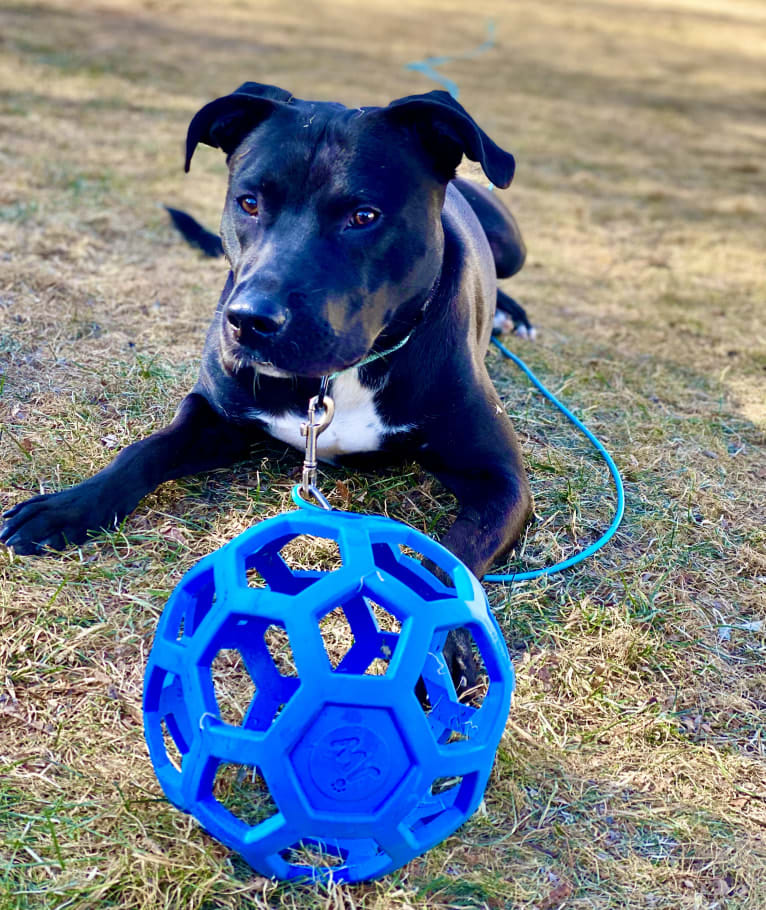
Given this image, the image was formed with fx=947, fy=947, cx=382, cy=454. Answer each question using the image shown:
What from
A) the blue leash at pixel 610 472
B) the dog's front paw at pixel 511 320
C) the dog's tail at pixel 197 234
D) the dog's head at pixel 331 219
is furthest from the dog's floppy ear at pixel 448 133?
the dog's tail at pixel 197 234

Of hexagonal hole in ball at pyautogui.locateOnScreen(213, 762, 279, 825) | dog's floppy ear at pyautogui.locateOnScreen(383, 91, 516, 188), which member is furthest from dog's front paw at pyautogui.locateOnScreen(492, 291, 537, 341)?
hexagonal hole in ball at pyautogui.locateOnScreen(213, 762, 279, 825)

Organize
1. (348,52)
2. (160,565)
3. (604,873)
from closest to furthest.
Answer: (604,873)
(160,565)
(348,52)

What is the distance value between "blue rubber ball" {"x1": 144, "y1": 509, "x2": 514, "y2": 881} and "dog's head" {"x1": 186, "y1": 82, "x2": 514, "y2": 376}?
0.59m

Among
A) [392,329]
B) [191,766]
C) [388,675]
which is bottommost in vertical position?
[191,766]

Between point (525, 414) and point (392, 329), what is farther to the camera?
point (525, 414)

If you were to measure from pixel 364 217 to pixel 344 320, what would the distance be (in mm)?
315

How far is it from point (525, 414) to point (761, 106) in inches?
397

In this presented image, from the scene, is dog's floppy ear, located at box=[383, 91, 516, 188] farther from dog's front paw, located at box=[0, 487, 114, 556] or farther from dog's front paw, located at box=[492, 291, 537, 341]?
dog's front paw, located at box=[492, 291, 537, 341]

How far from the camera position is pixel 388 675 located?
174 centimetres

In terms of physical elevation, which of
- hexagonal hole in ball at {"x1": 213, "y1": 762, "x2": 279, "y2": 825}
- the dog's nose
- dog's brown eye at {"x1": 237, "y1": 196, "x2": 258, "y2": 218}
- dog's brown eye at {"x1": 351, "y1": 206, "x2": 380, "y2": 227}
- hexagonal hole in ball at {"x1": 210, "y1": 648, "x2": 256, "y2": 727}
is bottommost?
hexagonal hole in ball at {"x1": 213, "y1": 762, "x2": 279, "y2": 825}

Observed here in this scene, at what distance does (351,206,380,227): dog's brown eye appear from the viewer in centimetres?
255

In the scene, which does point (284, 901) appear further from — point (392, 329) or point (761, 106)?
point (761, 106)

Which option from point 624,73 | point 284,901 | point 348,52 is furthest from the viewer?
point 624,73

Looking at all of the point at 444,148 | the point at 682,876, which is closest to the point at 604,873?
the point at 682,876
